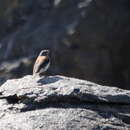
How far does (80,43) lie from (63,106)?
17053mm

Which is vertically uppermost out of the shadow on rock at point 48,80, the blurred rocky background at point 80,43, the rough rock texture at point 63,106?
the blurred rocky background at point 80,43

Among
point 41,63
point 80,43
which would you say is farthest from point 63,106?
point 80,43

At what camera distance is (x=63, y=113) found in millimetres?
13570

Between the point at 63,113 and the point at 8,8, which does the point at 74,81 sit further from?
the point at 8,8

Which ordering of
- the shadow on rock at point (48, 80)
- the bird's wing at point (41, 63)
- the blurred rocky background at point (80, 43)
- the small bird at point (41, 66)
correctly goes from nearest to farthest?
the shadow on rock at point (48, 80), the small bird at point (41, 66), the bird's wing at point (41, 63), the blurred rocky background at point (80, 43)

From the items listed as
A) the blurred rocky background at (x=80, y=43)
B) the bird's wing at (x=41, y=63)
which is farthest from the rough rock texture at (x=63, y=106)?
the blurred rocky background at (x=80, y=43)

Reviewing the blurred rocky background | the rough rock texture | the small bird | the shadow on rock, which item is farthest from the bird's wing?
the blurred rocky background

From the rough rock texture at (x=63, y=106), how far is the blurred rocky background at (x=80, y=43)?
1488 cm

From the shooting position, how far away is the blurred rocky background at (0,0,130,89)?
98.9ft

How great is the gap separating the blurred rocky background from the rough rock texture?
1488 centimetres

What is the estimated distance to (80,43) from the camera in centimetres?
3077

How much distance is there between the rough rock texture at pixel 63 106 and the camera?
13367 millimetres

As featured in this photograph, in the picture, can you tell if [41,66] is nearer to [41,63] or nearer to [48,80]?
[41,63]

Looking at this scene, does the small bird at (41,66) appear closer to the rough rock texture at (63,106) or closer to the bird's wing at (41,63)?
the bird's wing at (41,63)
